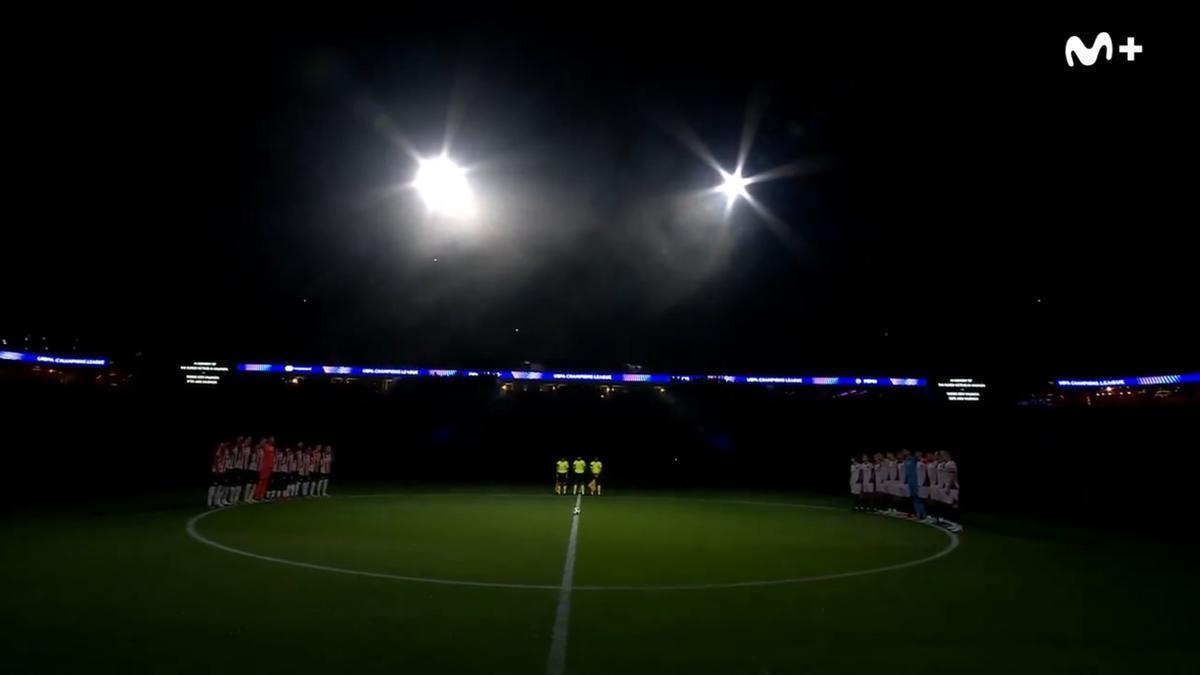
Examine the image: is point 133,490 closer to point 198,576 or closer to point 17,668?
point 198,576

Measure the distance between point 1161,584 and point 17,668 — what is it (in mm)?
14759

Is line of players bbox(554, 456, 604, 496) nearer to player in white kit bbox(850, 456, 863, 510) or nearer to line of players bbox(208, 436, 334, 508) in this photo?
line of players bbox(208, 436, 334, 508)

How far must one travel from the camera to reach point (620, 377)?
50312 mm

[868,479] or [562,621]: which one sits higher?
[868,479]

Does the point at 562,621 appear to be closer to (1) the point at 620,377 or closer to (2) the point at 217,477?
(2) the point at 217,477

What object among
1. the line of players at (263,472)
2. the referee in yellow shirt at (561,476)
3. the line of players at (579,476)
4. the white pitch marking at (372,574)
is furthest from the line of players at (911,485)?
the line of players at (263,472)

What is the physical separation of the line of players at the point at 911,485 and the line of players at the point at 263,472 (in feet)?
64.3

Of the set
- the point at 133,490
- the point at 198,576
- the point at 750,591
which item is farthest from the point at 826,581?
the point at 133,490

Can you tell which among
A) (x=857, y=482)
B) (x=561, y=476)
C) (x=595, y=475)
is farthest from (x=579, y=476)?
(x=857, y=482)

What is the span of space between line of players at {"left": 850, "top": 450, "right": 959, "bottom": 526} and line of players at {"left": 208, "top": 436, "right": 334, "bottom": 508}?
19.6 m

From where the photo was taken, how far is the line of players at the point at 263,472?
71.8 ft

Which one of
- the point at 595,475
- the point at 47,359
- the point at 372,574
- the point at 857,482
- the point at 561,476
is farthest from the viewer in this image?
the point at 47,359

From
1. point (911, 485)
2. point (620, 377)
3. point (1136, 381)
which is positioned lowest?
point (911, 485)

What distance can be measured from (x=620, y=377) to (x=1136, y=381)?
31.2 m
